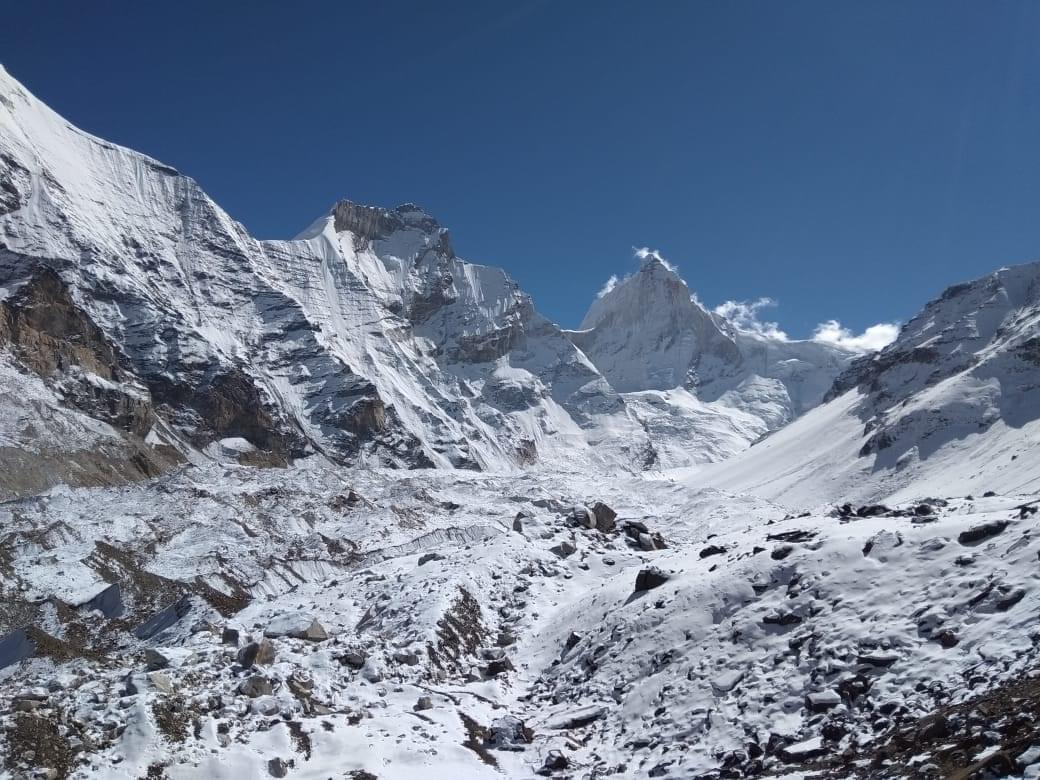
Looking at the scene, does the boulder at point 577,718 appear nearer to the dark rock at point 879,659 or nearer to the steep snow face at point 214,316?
the dark rock at point 879,659

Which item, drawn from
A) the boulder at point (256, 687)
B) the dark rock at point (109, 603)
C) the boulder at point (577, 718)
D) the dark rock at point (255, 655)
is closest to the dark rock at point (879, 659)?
the boulder at point (577, 718)

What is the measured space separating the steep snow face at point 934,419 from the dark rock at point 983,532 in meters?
54.4

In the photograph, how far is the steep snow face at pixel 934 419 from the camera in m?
91.4

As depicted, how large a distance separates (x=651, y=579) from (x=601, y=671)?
207 inches

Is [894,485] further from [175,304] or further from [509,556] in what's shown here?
[175,304]

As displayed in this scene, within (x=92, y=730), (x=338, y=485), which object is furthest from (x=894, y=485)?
(x=92, y=730)

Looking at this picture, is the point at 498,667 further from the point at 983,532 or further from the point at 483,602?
the point at 983,532

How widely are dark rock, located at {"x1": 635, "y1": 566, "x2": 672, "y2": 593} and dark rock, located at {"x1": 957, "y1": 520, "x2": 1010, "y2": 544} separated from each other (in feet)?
31.7

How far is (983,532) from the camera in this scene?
20.4 m

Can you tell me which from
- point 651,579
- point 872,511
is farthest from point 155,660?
point 872,511

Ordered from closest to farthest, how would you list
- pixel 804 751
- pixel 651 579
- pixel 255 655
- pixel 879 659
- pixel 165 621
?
pixel 804 751, pixel 879 659, pixel 255 655, pixel 651 579, pixel 165 621

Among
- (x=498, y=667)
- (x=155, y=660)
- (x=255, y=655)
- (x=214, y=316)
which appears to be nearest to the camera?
(x=155, y=660)

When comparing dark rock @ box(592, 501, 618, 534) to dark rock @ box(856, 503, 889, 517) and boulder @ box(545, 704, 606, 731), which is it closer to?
dark rock @ box(856, 503, 889, 517)

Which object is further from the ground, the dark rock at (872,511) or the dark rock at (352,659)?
the dark rock at (872,511)
